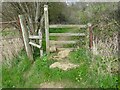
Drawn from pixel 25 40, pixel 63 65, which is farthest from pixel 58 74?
pixel 25 40

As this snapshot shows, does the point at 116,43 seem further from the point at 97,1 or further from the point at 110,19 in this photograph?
the point at 97,1

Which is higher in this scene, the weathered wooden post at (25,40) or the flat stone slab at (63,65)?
the weathered wooden post at (25,40)

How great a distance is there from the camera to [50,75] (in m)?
6.60

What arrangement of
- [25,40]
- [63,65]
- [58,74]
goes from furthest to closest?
[25,40], [63,65], [58,74]

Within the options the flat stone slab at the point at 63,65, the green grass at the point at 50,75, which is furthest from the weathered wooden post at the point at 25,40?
the flat stone slab at the point at 63,65

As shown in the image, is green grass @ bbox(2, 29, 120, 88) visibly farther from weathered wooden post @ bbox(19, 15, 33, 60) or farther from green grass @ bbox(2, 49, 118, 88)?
weathered wooden post @ bbox(19, 15, 33, 60)

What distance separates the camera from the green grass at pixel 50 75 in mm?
5977

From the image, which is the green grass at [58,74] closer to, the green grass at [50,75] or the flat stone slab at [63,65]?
the green grass at [50,75]

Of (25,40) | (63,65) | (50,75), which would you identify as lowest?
(50,75)

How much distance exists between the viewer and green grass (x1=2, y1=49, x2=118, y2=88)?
5977 mm

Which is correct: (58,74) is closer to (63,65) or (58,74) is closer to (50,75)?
(50,75)

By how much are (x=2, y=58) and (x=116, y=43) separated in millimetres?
3758

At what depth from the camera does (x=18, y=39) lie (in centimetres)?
855

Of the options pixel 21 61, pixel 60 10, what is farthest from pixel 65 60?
pixel 60 10
